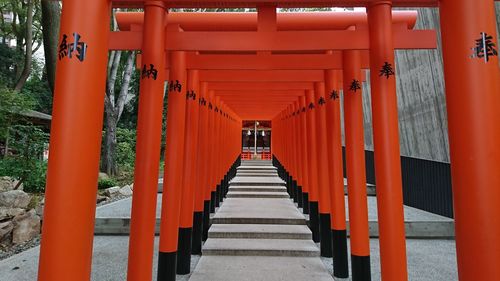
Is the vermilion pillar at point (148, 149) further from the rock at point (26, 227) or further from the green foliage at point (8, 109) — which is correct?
the green foliage at point (8, 109)

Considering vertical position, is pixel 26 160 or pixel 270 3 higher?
pixel 270 3

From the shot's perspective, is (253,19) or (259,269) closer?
(253,19)

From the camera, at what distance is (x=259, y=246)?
5.24 m

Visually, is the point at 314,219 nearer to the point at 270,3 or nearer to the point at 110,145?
the point at 270,3

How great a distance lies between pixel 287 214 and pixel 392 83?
4.56 meters

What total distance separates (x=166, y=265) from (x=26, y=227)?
416 centimetres

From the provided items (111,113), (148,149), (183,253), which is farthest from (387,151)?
(111,113)

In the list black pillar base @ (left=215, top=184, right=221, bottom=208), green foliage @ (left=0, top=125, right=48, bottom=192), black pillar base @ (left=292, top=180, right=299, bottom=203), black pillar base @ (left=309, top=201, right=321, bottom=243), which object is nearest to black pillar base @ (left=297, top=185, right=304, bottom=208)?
black pillar base @ (left=292, top=180, right=299, bottom=203)

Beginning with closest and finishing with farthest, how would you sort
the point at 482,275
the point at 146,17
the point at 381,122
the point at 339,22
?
the point at 482,275
the point at 381,122
the point at 146,17
the point at 339,22

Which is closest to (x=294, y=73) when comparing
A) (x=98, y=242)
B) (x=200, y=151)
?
(x=200, y=151)

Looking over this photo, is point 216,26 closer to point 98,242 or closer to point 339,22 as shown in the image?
point 339,22

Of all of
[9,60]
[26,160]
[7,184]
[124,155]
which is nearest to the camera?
[7,184]

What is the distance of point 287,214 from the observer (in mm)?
6609

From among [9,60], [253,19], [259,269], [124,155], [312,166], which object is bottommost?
[259,269]
